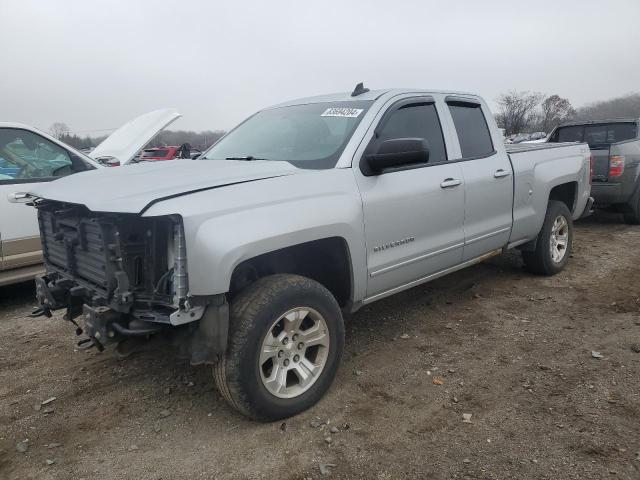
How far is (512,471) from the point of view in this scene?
2484mm

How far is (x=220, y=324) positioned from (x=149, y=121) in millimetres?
4961

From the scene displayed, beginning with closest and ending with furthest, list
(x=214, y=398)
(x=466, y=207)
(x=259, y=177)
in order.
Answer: (x=259, y=177) → (x=214, y=398) → (x=466, y=207)

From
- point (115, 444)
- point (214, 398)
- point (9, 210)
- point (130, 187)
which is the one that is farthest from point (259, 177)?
point (9, 210)

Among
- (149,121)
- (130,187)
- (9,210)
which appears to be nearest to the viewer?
(130,187)

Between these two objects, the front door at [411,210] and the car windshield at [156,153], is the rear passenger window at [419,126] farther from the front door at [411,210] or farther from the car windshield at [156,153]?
the car windshield at [156,153]

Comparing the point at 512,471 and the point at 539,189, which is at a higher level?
the point at 539,189

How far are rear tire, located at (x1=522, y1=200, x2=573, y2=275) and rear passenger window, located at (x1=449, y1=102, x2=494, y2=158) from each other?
1.29 meters

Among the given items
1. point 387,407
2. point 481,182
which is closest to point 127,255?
point 387,407

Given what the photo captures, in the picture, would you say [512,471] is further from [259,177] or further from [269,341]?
[259,177]

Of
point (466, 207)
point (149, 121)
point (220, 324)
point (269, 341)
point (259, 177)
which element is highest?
point (149, 121)

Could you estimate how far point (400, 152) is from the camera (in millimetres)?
3197

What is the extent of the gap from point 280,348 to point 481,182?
2.35m

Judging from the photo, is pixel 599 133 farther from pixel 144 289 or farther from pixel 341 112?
pixel 144 289

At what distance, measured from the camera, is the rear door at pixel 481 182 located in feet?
13.8
